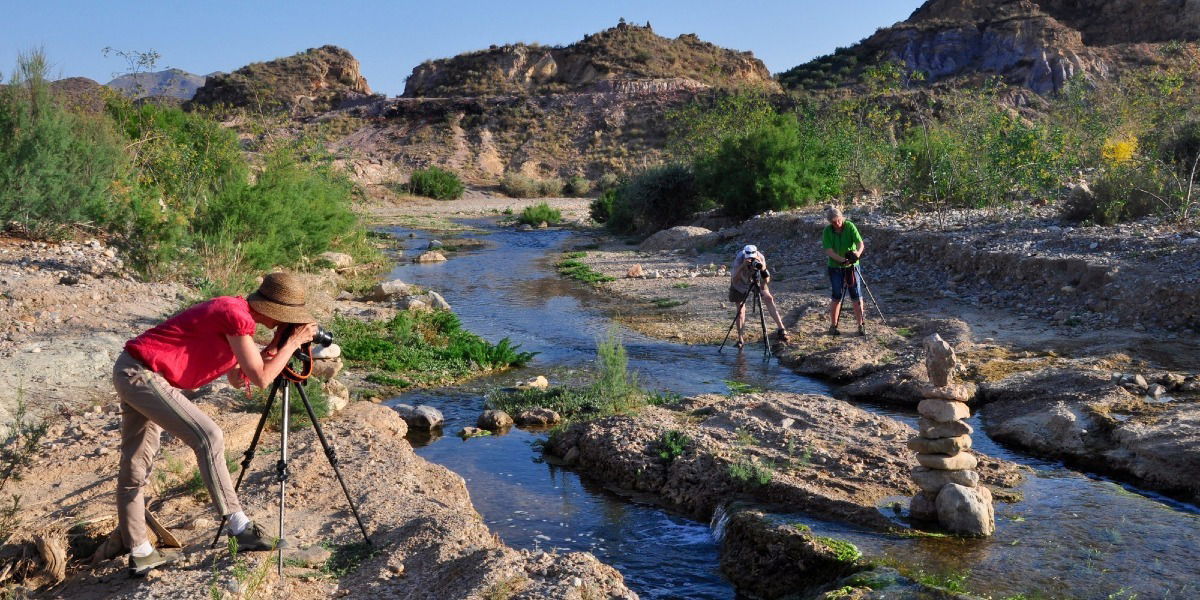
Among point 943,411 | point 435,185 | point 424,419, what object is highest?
point 435,185

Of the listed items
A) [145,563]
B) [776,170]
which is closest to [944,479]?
[145,563]

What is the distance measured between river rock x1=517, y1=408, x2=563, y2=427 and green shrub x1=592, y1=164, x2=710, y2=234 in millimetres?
20993

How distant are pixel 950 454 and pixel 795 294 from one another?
10229 millimetres

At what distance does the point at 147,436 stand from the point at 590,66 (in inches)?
2920

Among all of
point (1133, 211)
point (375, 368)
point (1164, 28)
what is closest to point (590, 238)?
point (1133, 211)

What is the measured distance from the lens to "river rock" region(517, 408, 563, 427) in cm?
938

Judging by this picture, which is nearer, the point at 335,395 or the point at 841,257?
the point at 335,395

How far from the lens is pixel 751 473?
273 inches

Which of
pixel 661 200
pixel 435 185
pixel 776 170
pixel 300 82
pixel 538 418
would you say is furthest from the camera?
pixel 300 82

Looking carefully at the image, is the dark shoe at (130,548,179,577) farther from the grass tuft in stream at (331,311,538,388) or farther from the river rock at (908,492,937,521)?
the grass tuft in stream at (331,311,538,388)

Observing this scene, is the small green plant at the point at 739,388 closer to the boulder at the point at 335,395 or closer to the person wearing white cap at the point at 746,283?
the person wearing white cap at the point at 746,283

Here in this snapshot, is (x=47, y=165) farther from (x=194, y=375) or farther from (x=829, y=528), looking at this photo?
(x=829, y=528)

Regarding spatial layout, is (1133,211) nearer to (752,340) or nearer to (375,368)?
(752,340)

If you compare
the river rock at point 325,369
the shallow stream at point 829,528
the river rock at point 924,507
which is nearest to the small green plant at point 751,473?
the shallow stream at point 829,528
